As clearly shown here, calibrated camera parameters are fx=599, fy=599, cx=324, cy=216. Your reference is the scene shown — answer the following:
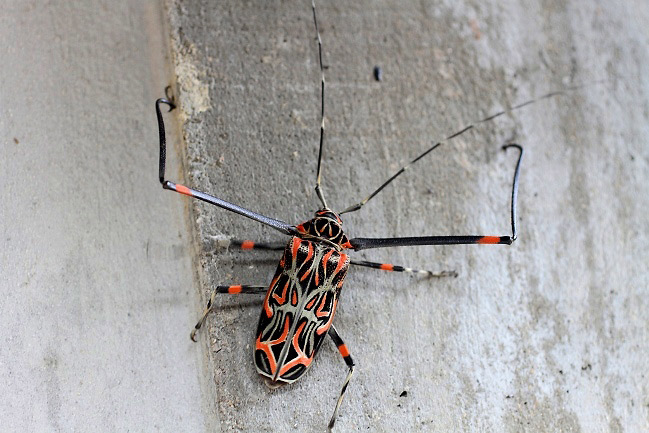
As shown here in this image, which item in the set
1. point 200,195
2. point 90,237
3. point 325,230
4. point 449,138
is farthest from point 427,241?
point 90,237

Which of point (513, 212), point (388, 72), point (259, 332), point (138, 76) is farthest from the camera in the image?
point (388, 72)

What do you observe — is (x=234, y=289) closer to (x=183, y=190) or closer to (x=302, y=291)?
(x=302, y=291)

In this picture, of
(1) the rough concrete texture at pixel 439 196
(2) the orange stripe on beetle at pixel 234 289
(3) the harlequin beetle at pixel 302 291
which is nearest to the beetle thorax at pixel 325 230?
(3) the harlequin beetle at pixel 302 291

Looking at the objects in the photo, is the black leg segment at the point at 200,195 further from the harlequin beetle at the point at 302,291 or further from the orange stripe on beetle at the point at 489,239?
the orange stripe on beetle at the point at 489,239

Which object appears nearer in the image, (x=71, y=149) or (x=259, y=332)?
(x=259, y=332)

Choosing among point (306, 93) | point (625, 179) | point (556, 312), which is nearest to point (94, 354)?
point (306, 93)

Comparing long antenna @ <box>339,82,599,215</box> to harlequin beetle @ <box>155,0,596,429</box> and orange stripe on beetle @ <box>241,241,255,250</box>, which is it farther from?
orange stripe on beetle @ <box>241,241,255,250</box>

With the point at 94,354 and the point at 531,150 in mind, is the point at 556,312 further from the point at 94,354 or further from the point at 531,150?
the point at 94,354
